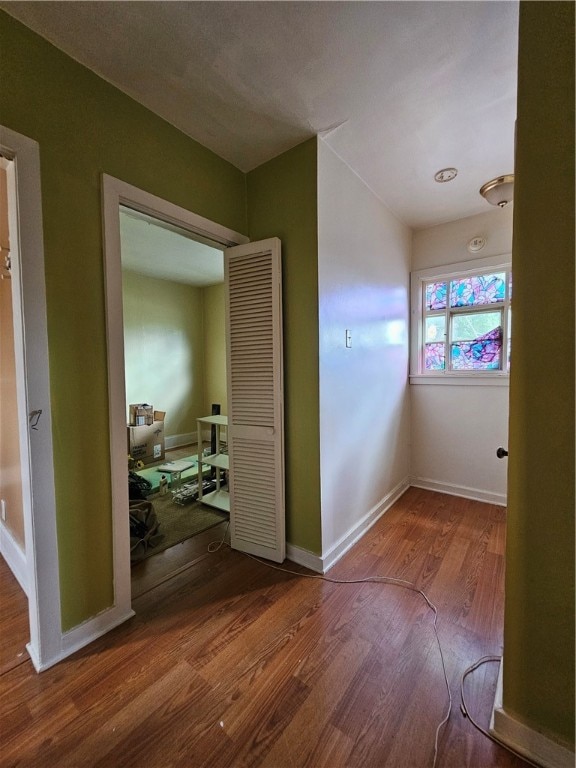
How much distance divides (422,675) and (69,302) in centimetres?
211

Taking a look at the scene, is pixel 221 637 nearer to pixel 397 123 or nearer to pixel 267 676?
pixel 267 676

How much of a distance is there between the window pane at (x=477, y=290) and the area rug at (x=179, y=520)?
2875mm

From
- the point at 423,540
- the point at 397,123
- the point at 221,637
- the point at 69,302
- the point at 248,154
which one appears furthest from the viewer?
the point at 423,540

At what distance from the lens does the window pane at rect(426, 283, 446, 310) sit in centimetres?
302

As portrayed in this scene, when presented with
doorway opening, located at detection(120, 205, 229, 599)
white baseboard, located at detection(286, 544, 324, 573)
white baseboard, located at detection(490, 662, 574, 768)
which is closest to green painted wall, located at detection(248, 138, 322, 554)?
white baseboard, located at detection(286, 544, 324, 573)

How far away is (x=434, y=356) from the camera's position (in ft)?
10.2

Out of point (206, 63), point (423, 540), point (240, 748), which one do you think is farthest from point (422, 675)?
point (206, 63)

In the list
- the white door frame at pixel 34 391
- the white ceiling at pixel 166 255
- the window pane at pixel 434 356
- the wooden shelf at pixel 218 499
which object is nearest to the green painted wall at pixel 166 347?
the white ceiling at pixel 166 255

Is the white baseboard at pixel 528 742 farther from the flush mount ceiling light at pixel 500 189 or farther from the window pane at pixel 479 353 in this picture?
the flush mount ceiling light at pixel 500 189

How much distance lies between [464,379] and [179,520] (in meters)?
2.76

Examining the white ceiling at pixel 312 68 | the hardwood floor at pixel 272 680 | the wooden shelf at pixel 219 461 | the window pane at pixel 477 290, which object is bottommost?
the hardwood floor at pixel 272 680

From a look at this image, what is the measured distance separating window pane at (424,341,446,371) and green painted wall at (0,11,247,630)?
8.95ft

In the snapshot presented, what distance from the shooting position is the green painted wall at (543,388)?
840mm

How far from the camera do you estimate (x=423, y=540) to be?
2197 mm
